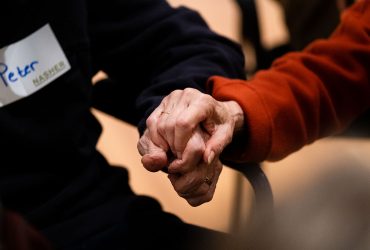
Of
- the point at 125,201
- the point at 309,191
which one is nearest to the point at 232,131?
the point at 125,201

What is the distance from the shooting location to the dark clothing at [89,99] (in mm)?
712

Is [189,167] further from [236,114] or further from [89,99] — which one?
[89,99]

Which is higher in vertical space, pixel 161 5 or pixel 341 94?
pixel 161 5

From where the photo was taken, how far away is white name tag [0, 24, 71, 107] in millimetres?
698

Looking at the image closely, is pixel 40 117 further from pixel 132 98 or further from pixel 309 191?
pixel 309 191

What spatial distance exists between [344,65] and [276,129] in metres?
0.17

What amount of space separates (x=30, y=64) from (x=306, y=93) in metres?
0.41

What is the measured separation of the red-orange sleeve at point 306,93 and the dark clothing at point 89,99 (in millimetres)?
79

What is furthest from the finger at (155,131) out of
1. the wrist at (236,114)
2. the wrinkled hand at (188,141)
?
the wrist at (236,114)

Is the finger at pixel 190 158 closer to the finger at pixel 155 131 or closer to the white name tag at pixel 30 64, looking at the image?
the finger at pixel 155 131

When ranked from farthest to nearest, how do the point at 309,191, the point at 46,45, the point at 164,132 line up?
the point at 46,45, the point at 164,132, the point at 309,191

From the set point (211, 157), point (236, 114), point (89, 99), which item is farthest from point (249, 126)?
point (89, 99)

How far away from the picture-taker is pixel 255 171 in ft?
2.39

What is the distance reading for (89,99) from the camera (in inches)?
31.8
